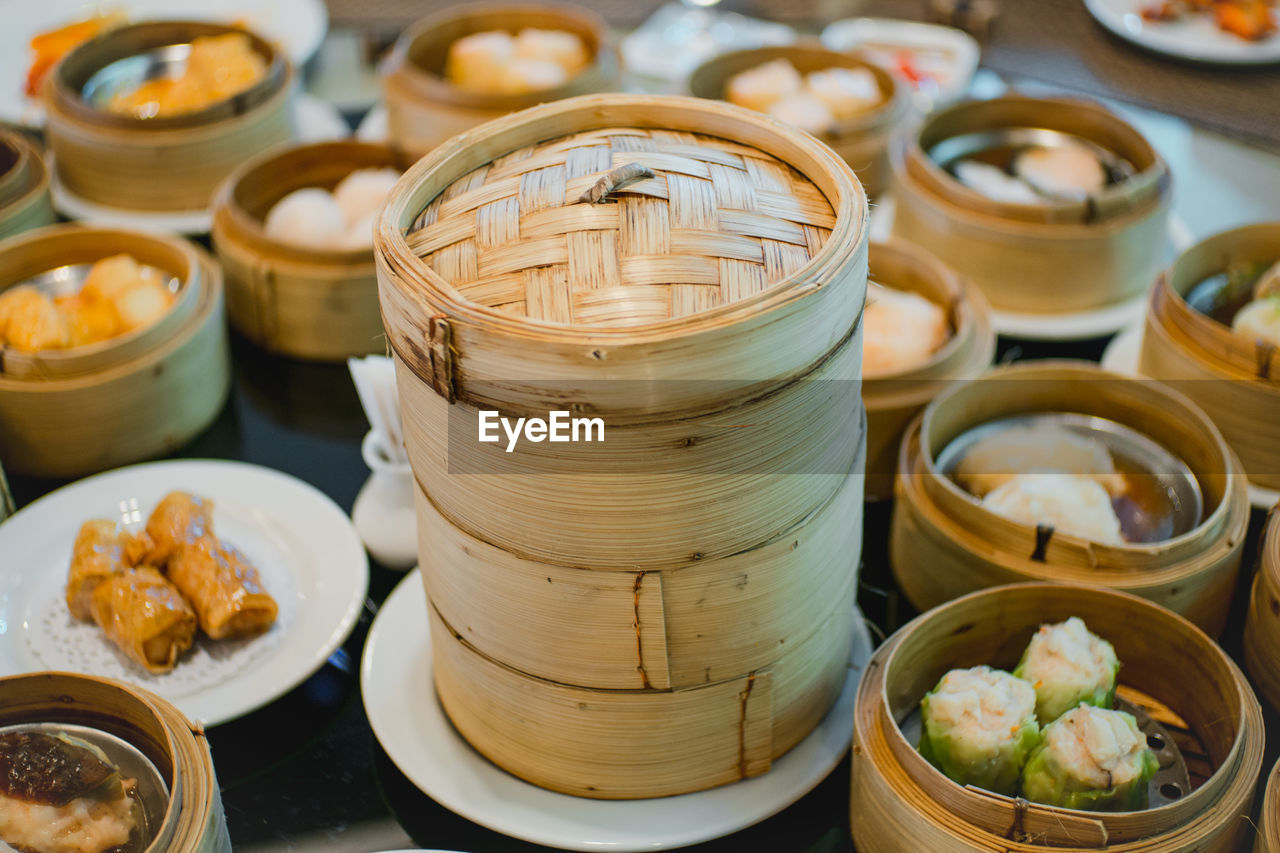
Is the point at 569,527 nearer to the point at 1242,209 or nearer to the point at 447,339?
the point at 447,339

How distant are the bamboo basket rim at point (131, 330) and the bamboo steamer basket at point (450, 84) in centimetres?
60

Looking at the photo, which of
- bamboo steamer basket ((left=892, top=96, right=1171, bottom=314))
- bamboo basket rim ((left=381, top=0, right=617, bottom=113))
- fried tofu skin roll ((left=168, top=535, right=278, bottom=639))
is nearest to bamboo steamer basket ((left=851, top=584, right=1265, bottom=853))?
fried tofu skin roll ((left=168, top=535, right=278, bottom=639))

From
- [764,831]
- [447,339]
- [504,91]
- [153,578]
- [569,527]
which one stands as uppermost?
[447,339]

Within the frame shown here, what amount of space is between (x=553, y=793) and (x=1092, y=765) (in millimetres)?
660

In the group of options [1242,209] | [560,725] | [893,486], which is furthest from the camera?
[1242,209]

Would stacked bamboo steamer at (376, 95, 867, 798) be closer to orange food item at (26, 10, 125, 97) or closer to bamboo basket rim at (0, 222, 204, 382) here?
bamboo basket rim at (0, 222, 204, 382)

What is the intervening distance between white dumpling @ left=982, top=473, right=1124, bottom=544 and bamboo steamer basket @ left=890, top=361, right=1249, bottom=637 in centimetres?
6

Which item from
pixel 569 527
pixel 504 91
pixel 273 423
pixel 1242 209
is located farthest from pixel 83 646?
pixel 1242 209

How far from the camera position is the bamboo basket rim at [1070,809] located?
124 centimetres

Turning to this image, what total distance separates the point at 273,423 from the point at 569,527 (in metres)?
1.29

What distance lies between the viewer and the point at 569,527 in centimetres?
119

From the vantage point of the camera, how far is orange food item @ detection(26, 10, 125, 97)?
3127mm

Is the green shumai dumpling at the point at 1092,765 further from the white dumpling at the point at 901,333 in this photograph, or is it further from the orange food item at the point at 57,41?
the orange food item at the point at 57,41

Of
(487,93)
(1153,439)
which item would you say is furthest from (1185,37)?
(487,93)
